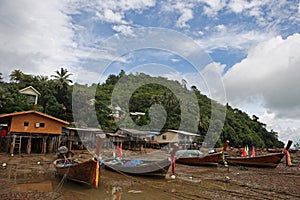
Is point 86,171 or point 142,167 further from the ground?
point 86,171

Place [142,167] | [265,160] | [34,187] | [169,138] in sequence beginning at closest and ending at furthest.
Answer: [34,187] < [142,167] < [265,160] < [169,138]

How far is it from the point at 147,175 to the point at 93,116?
24.5m

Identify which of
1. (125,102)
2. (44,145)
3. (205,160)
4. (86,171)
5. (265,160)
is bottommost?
(205,160)

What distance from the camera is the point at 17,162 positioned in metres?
17.3

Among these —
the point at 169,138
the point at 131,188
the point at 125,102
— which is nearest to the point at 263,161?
the point at 131,188

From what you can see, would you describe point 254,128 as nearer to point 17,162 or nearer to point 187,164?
point 187,164

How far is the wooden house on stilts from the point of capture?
21312 millimetres

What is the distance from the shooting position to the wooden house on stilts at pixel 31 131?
21312 mm

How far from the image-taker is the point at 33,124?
2228cm

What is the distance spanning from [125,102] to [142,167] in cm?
3473

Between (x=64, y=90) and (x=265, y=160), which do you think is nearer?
(x=265, y=160)

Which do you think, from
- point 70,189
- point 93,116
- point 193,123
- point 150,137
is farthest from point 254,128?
point 70,189

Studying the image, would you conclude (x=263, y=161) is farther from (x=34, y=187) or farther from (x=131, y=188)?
(x=34, y=187)

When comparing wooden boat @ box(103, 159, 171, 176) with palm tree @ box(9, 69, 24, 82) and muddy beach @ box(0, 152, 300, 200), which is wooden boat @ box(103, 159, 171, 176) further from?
palm tree @ box(9, 69, 24, 82)
